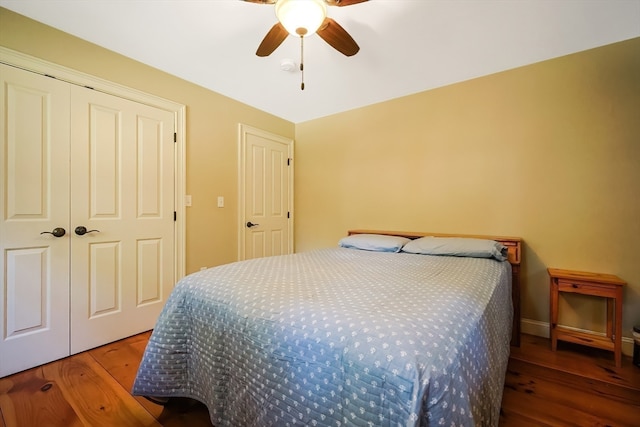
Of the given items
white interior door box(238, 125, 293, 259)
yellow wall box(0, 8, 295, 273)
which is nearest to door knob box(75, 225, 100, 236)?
yellow wall box(0, 8, 295, 273)

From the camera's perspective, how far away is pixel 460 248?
6.84ft

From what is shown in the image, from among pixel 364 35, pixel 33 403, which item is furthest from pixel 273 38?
pixel 33 403

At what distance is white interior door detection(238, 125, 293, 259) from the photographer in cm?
311

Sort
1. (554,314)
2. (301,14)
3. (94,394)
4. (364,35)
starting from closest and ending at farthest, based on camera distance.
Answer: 1. (301,14)
2. (94,394)
3. (364,35)
4. (554,314)

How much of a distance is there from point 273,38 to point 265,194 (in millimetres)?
1976

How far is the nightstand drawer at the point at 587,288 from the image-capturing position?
1.78m

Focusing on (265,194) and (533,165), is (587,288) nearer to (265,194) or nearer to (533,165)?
(533,165)

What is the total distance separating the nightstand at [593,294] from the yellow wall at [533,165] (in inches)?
4.4

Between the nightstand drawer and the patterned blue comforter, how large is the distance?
933 millimetres

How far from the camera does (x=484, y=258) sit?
1996 mm

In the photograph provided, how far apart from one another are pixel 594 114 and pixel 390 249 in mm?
1905

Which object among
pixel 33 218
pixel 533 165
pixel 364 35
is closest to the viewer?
pixel 33 218

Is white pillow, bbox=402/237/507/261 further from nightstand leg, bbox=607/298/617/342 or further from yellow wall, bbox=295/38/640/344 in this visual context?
nightstand leg, bbox=607/298/617/342

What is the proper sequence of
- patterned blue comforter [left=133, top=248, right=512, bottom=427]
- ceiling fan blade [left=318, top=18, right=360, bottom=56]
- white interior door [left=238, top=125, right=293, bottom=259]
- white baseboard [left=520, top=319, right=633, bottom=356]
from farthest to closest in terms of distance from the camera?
1. white interior door [left=238, top=125, right=293, bottom=259]
2. white baseboard [left=520, top=319, right=633, bottom=356]
3. ceiling fan blade [left=318, top=18, right=360, bottom=56]
4. patterned blue comforter [left=133, top=248, right=512, bottom=427]
